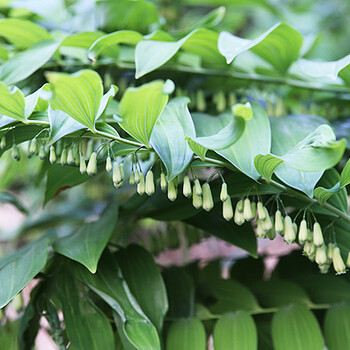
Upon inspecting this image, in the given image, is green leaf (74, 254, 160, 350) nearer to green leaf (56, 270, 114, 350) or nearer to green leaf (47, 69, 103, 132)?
green leaf (56, 270, 114, 350)

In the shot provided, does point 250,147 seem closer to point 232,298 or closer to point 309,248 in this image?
point 309,248

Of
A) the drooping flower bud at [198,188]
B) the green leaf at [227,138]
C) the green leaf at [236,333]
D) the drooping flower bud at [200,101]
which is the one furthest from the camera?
the drooping flower bud at [200,101]

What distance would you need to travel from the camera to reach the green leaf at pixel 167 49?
2.01 ft

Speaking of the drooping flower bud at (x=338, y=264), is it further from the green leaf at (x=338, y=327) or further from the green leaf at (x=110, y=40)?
the green leaf at (x=110, y=40)

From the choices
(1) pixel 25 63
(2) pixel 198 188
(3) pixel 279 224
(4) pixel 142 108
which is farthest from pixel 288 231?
(1) pixel 25 63

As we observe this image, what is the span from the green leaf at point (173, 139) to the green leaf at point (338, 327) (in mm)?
372

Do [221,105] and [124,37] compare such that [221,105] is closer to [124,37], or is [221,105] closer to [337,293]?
[124,37]

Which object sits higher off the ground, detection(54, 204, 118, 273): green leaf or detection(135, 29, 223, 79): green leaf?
detection(135, 29, 223, 79): green leaf

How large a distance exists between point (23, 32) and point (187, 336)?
57cm

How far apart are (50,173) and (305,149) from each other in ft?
Answer: 1.27

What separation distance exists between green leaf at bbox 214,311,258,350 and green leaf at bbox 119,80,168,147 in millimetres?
330

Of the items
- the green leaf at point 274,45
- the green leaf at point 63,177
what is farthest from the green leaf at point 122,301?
the green leaf at point 274,45

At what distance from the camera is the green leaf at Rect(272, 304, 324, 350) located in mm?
661

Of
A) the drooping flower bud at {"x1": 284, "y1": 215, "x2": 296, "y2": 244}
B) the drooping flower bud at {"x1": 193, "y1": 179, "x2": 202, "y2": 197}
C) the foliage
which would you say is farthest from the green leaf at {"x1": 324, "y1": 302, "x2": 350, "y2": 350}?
the drooping flower bud at {"x1": 193, "y1": 179, "x2": 202, "y2": 197}
